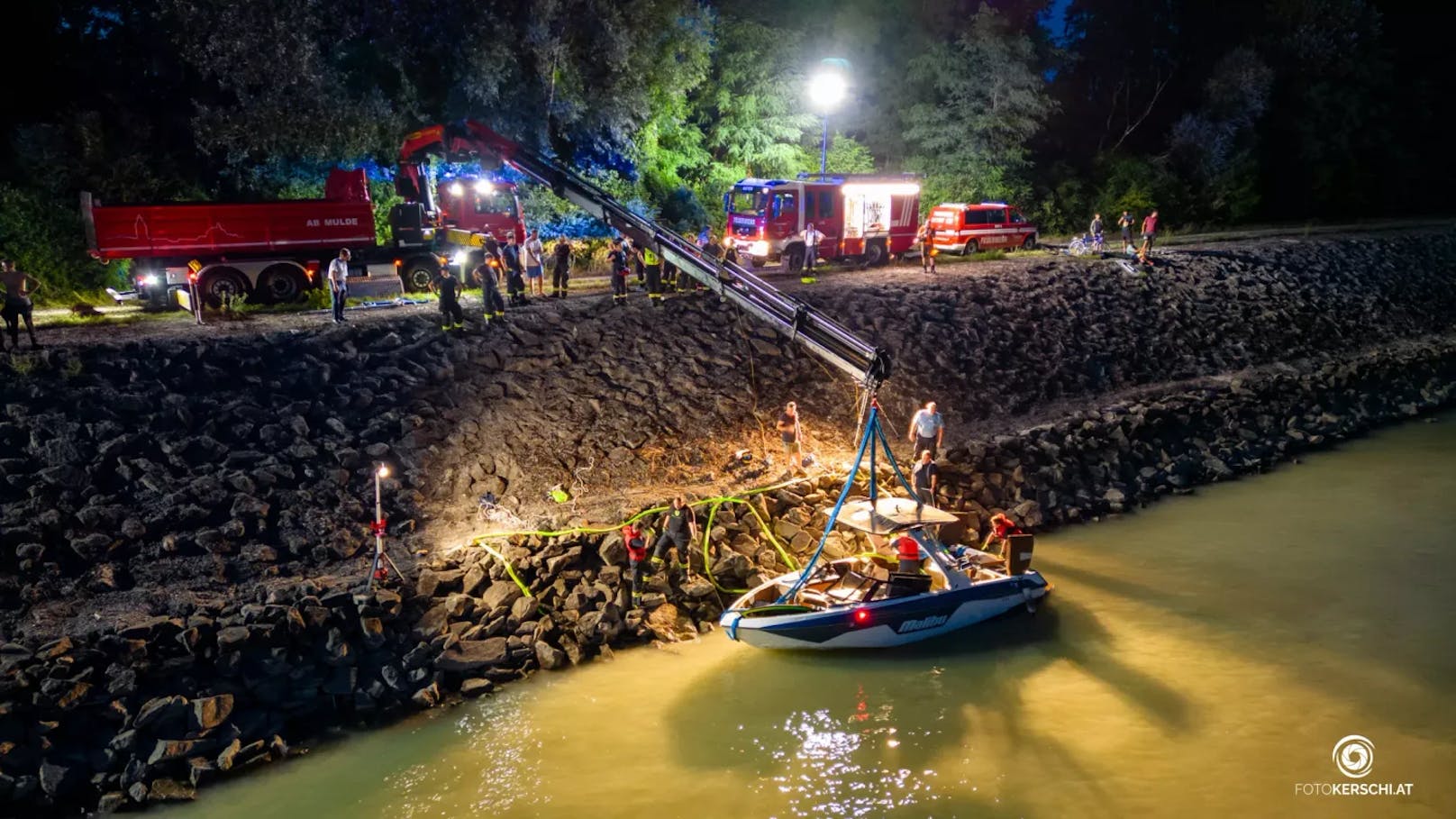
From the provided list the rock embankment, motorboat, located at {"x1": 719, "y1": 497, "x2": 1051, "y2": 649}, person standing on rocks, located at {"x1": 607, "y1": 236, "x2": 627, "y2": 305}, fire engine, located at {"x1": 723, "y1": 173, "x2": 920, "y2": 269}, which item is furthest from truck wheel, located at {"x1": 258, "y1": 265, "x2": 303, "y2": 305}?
motorboat, located at {"x1": 719, "y1": 497, "x2": 1051, "y2": 649}

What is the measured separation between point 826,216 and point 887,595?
17392 mm

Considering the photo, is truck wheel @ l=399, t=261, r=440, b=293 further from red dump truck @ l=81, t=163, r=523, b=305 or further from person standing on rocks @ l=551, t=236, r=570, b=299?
person standing on rocks @ l=551, t=236, r=570, b=299

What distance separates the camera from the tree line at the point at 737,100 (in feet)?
80.8

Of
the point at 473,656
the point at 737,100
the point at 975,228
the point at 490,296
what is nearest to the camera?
the point at 473,656

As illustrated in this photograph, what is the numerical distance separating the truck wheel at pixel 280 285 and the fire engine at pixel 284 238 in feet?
0.07

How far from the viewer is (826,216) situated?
91.7ft

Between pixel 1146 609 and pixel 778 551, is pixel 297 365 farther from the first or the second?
pixel 1146 609

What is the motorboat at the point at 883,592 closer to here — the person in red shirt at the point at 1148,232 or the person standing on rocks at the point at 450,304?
the person standing on rocks at the point at 450,304

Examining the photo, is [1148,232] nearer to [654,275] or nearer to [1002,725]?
[654,275]

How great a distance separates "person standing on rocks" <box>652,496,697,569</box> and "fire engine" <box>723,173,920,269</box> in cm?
1405

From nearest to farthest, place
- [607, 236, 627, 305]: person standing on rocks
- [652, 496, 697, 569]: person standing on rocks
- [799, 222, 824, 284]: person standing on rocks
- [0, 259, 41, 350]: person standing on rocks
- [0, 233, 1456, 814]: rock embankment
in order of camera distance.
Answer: [0, 233, 1456, 814]: rock embankment → [652, 496, 697, 569]: person standing on rocks → [0, 259, 41, 350]: person standing on rocks → [607, 236, 627, 305]: person standing on rocks → [799, 222, 824, 284]: person standing on rocks

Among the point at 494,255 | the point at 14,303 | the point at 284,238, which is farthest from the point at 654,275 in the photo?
the point at 14,303

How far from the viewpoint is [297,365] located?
16828mm

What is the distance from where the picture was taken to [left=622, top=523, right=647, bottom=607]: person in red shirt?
44.2ft
